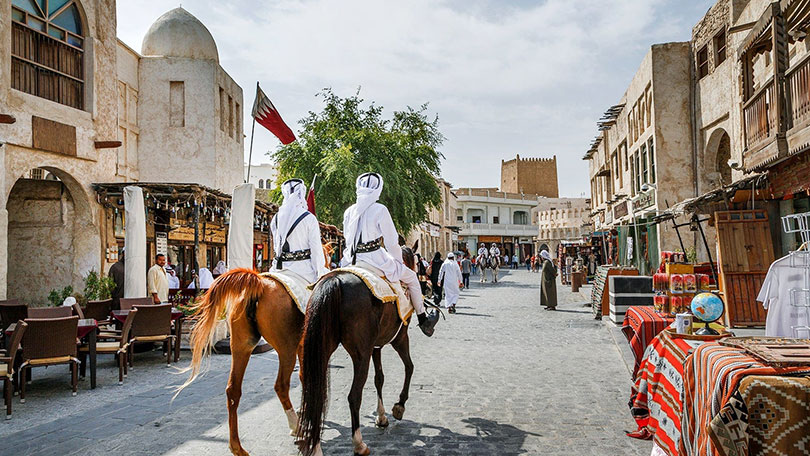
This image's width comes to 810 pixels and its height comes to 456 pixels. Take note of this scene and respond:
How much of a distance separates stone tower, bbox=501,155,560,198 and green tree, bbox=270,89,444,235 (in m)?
54.7

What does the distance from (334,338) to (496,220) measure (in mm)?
65552

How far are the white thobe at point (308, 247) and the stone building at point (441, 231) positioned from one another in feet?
106

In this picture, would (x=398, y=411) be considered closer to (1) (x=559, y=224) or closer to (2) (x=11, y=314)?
(2) (x=11, y=314)

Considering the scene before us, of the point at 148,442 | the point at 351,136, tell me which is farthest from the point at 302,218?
the point at 351,136

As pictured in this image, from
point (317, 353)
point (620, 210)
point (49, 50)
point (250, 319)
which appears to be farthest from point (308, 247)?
point (620, 210)

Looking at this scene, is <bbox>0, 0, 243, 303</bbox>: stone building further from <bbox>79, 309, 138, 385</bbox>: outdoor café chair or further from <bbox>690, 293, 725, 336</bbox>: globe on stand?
<bbox>690, 293, 725, 336</bbox>: globe on stand

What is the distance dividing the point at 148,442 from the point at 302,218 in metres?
2.50

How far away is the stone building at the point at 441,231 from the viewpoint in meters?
44.1

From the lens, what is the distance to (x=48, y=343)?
665 cm

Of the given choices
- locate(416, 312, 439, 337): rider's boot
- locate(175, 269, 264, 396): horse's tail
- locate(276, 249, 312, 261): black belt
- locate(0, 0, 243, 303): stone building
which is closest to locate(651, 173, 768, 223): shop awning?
locate(416, 312, 439, 337): rider's boot

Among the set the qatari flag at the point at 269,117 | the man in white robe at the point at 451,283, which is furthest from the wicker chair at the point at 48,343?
the man in white robe at the point at 451,283

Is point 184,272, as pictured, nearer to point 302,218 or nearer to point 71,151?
point 71,151

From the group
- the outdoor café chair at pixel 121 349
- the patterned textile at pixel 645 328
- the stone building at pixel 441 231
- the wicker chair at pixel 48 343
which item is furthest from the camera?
the stone building at pixel 441 231

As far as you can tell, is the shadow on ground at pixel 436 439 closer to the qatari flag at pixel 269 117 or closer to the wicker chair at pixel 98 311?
the wicker chair at pixel 98 311
